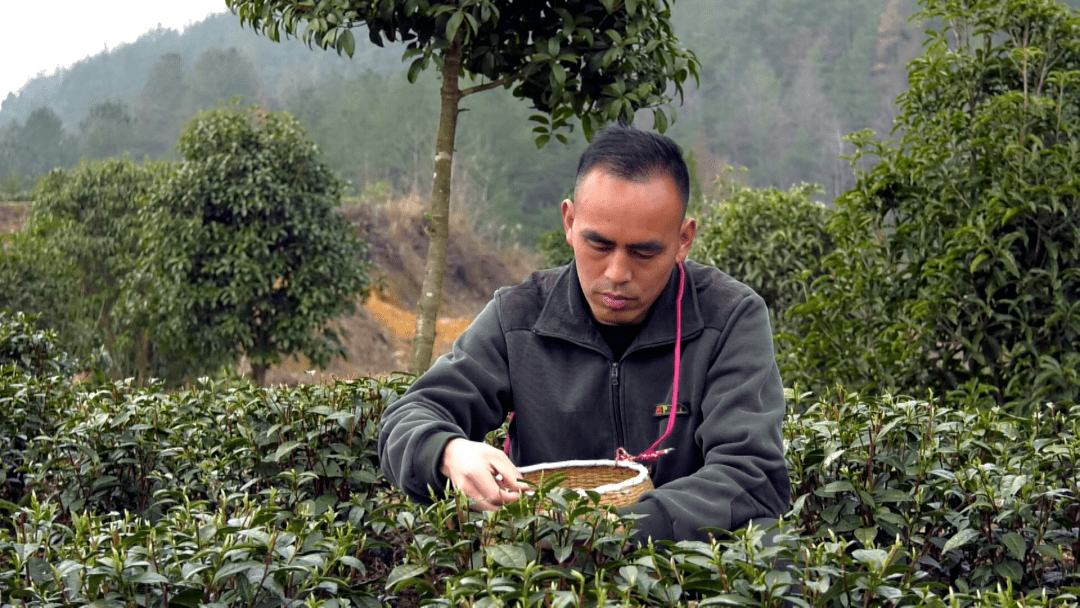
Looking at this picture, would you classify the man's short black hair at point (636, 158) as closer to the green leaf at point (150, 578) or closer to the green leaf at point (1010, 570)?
the green leaf at point (1010, 570)

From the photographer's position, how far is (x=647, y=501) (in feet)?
5.97

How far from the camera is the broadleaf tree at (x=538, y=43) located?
185 inches

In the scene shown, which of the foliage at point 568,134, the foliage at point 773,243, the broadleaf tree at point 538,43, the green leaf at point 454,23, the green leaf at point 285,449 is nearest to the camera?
the green leaf at point 285,449

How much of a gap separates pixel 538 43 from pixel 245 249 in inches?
279

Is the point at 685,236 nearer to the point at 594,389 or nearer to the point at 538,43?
the point at 594,389

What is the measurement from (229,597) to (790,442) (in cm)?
138

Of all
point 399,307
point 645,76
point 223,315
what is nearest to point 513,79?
point 645,76

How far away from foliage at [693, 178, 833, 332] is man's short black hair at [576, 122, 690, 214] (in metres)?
4.87

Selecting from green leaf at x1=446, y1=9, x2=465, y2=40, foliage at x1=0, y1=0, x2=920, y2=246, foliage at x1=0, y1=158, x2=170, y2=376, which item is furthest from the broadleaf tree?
foliage at x1=0, y1=0, x2=920, y2=246

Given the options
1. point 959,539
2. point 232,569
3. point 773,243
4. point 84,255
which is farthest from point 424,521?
point 84,255

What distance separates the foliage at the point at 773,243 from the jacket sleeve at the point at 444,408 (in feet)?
15.8

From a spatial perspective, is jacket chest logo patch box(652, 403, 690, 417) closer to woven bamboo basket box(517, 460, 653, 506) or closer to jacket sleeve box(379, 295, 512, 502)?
woven bamboo basket box(517, 460, 653, 506)

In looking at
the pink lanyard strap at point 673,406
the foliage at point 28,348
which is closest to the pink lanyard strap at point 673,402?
the pink lanyard strap at point 673,406

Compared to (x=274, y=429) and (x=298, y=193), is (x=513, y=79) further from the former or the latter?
(x=298, y=193)
